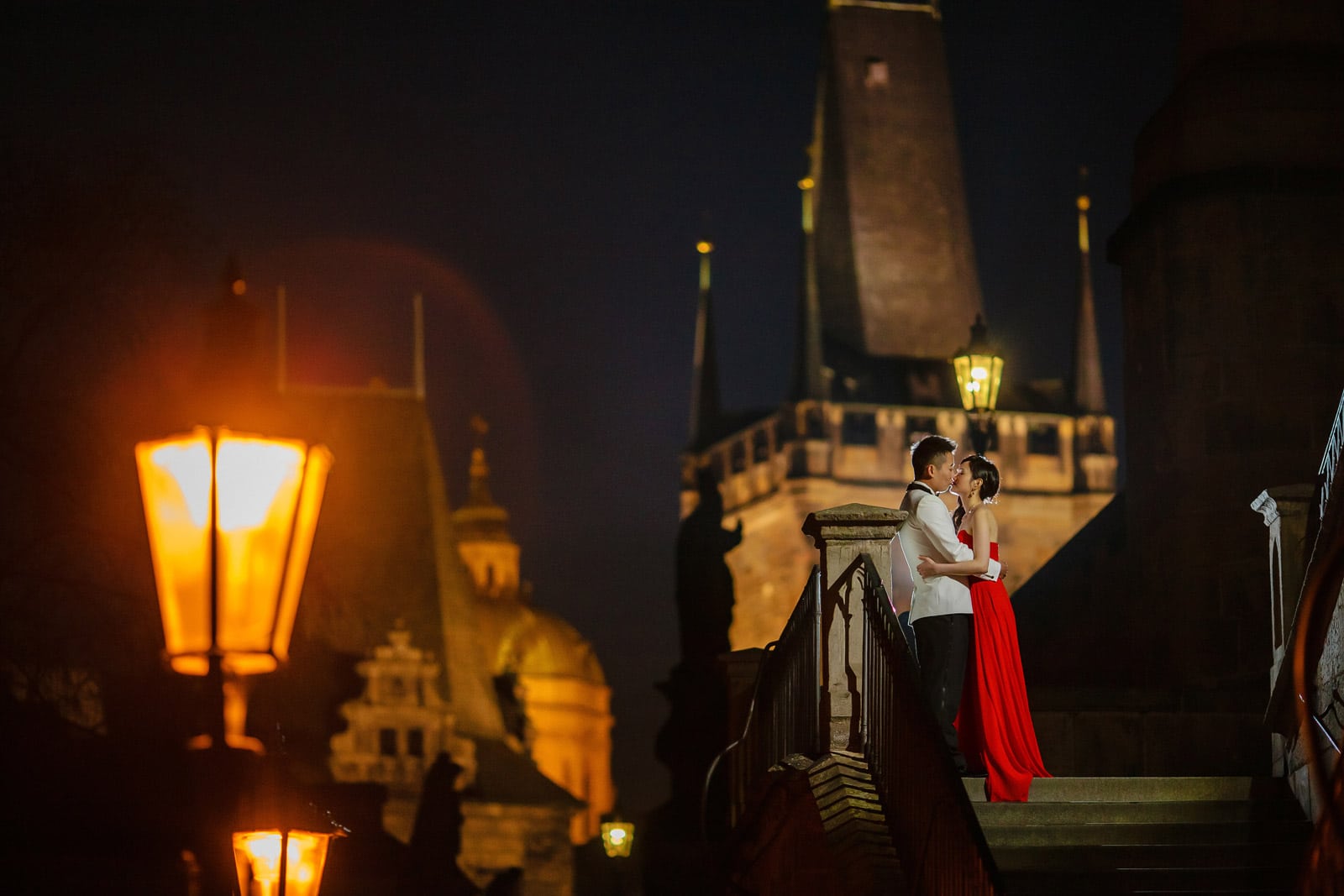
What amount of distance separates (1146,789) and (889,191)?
73.4 metres

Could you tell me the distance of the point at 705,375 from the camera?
88.8 meters

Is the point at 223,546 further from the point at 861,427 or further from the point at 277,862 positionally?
the point at 861,427

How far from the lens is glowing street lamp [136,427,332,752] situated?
5.59 metres

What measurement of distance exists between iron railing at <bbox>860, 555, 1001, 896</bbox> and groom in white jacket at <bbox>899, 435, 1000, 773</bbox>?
18 cm

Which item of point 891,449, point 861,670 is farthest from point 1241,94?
point 891,449

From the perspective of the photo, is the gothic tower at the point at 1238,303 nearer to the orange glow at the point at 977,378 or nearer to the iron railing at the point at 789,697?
the orange glow at the point at 977,378

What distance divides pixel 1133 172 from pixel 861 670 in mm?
8478

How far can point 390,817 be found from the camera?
6075cm

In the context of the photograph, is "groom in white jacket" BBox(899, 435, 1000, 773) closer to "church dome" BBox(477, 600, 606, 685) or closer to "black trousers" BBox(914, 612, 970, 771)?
"black trousers" BBox(914, 612, 970, 771)

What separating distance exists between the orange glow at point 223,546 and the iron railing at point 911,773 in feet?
11.6

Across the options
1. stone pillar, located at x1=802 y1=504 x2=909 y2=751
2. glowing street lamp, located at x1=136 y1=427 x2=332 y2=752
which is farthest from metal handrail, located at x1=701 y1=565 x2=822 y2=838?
glowing street lamp, located at x1=136 y1=427 x2=332 y2=752

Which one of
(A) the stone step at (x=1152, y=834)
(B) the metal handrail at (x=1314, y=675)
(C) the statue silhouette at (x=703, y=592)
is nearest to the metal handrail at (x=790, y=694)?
(A) the stone step at (x=1152, y=834)

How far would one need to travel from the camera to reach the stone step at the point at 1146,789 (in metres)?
10.3

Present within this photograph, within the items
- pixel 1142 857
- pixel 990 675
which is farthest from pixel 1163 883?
pixel 990 675
